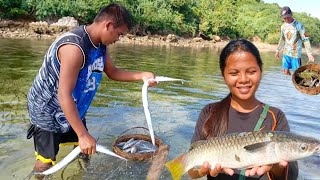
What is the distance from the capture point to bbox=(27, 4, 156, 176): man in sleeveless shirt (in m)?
3.68

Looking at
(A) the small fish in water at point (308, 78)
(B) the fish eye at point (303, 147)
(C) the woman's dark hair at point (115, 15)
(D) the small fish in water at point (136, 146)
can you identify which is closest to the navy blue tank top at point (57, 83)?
(C) the woman's dark hair at point (115, 15)

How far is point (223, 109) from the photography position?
305 cm

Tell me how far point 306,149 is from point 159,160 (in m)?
3.45

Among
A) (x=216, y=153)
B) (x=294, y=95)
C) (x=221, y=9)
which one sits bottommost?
(x=221, y=9)

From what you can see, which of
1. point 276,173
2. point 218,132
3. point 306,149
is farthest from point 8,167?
point 306,149

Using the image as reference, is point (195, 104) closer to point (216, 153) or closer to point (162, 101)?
point (162, 101)

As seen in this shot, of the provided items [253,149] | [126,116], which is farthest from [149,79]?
[126,116]

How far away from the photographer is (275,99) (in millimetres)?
12383

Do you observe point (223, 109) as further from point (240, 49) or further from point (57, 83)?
point (57, 83)

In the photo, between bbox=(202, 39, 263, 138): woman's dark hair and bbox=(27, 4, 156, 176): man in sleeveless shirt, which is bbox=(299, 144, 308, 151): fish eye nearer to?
bbox=(202, 39, 263, 138): woman's dark hair

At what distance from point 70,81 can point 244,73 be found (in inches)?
70.7

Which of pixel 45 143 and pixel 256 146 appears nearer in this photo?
pixel 256 146

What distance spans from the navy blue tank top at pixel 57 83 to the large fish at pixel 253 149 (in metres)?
1.86

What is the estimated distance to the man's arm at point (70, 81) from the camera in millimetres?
3631
